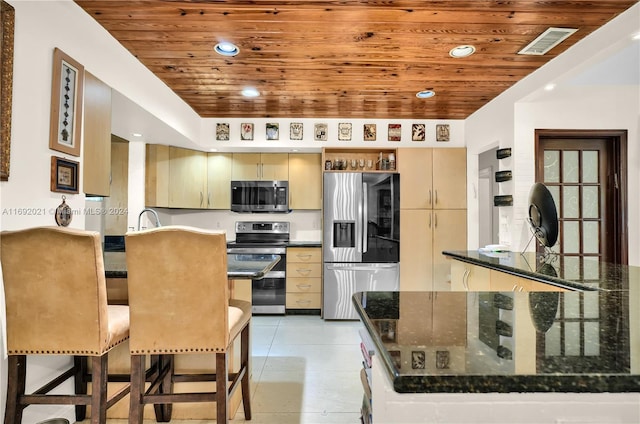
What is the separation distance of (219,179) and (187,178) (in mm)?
383

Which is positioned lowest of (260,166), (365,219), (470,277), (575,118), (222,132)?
(470,277)

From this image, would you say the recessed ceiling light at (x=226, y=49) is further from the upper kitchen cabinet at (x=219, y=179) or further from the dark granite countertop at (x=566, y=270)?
the dark granite countertop at (x=566, y=270)

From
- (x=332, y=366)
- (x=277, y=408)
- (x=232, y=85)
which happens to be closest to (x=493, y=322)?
(x=277, y=408)

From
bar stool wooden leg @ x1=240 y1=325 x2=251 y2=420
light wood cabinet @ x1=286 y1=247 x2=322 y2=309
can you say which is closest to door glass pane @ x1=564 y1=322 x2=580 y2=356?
bar stool wooden leg @ x1=240 y1=325 x2=251 y2=420

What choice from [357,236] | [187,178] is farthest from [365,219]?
[187,178]

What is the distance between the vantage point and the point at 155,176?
12.6 ft

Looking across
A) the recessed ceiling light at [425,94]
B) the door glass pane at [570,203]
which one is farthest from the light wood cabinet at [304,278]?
the door glass pane at [570,203]

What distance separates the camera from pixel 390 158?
405 cm

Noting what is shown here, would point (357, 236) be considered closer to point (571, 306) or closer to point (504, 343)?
point (571, 306)

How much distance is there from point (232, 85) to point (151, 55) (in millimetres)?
720

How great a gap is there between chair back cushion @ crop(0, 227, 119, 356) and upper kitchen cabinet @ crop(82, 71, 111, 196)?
0.62 metres

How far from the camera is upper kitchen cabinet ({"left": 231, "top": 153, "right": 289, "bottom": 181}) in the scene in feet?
14.1

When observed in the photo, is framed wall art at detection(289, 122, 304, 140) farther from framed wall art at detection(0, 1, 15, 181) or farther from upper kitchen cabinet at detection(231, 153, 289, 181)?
framed wall art at detection(0, 1, 15, 181)

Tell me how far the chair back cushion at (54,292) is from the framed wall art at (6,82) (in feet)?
1.09
